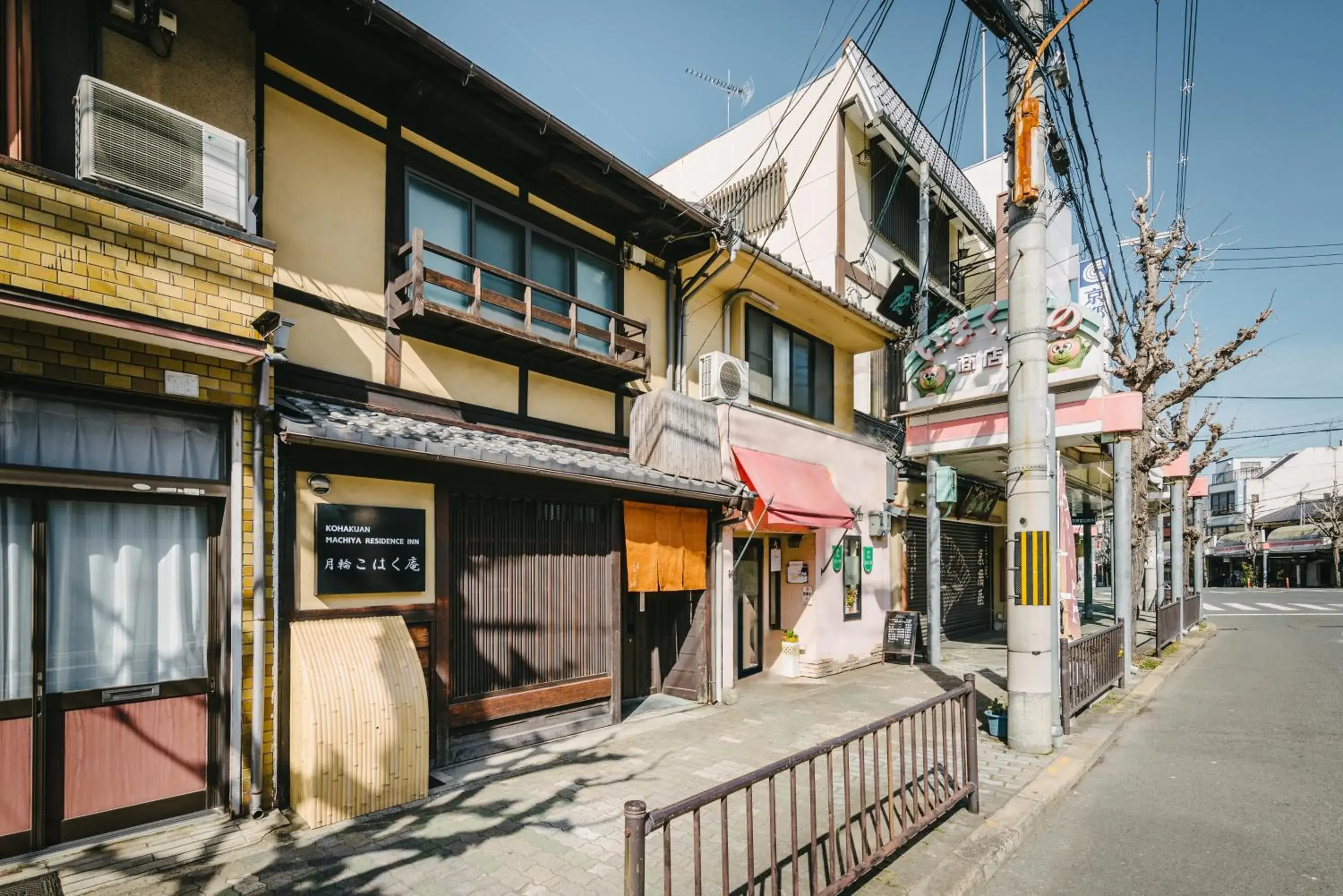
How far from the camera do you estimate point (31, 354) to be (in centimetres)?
455

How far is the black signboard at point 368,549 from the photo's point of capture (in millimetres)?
5965

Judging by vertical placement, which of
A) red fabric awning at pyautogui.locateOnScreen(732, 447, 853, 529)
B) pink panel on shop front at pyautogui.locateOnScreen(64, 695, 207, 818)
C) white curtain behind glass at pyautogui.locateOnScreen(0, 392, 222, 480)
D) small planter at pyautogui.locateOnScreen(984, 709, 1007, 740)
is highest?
white curtain behind glass at pyautogui.locateOnScreen(0, 392, 222, 480)

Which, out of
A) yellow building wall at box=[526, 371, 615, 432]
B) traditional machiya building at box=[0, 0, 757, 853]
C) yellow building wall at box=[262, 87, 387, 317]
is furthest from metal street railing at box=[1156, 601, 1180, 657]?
yellow building wall at box=[262, 87, 387, 317]

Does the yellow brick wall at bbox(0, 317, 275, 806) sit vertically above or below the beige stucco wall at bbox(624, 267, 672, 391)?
below

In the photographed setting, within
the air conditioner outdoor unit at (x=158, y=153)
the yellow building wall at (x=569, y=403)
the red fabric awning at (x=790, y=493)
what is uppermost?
the air conditioner outdoor unit at (x=158, y=153)

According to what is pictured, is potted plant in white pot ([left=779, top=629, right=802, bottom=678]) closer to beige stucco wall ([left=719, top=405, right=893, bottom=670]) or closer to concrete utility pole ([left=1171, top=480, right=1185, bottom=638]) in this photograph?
beige stucco wall ([left=719, top=405, right=893, bottom=670])

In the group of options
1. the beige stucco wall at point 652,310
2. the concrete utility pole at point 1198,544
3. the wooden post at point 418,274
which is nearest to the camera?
the wooden post at point 418,274

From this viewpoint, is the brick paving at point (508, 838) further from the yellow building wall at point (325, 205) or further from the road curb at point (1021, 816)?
the yellow building wall at point (325, 205)

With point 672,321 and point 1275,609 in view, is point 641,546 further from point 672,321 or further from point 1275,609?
point 1275,609

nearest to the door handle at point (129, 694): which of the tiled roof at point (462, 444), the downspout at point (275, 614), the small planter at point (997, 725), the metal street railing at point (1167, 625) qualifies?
the downspout at point (275, 614)

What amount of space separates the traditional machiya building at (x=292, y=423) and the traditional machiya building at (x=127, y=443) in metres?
0.02

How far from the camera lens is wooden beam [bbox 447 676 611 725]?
277 inches

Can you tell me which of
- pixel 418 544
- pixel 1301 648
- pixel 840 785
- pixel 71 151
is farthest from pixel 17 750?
pixel 1301 648

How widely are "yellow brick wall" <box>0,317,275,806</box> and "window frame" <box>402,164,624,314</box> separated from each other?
8.53 feet
